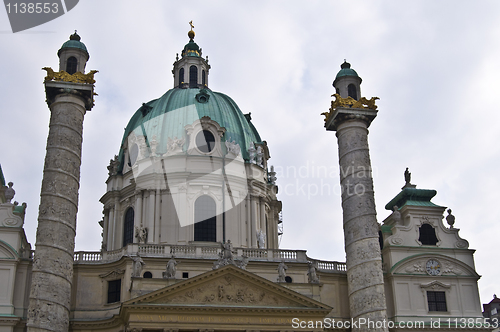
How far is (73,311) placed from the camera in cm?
3369

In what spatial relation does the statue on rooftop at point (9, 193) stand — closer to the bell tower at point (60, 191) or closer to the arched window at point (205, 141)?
the bell tower at point (60, 191)

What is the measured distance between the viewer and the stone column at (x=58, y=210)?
2731 centimetres

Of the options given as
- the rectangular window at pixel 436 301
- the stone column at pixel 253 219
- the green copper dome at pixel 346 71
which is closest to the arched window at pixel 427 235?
the rectangular window at pixel 436 301

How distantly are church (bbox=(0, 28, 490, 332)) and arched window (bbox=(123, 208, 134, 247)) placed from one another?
157mm

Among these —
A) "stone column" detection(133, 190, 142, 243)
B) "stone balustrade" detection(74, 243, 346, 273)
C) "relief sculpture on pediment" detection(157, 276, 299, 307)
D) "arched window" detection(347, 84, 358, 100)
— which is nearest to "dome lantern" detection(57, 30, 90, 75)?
"stone balustrade" detection(74, 243, 346, 273)

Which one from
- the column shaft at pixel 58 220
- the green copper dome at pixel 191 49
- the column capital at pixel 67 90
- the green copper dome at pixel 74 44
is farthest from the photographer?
the green copper dome at pixel 191 49

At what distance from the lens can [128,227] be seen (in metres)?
43.0

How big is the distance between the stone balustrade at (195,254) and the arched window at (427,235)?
5391mm

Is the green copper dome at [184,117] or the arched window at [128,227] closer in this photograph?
the arched window at [128,227]

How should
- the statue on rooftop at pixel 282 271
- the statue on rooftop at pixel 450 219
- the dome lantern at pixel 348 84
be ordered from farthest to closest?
1. the statue on rooftop at pixel 450 219
2. the dome lantern at pixel 348 84
3. the statue on rooftop at pixel 282 271

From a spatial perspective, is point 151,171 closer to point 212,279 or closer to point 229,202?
point 229,202

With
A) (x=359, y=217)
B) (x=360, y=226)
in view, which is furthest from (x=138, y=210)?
(x=360, y=226)

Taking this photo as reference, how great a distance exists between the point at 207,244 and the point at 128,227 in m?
6.42

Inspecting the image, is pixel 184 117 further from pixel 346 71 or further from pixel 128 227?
pixel 346 71
